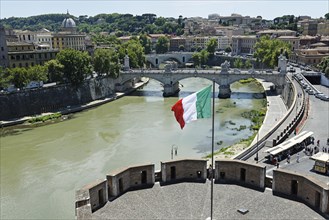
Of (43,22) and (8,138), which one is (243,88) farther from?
(43,22)

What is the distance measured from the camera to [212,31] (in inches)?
4518

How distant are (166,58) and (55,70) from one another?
42.0m

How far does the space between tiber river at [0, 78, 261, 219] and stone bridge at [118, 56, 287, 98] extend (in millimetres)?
5785

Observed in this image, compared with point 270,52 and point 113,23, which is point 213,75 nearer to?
point 270,52

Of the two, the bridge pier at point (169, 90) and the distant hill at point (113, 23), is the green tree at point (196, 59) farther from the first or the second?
the distant hill at point (113, 23)

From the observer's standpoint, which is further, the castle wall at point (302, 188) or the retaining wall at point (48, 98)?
the retaining wall at point (48, 98)

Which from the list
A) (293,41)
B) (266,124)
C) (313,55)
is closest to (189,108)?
(266,124)

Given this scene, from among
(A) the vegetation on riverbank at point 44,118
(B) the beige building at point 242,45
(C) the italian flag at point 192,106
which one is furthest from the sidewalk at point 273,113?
(B) the beige building at point 242,45

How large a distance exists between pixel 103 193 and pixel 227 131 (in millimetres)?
20569

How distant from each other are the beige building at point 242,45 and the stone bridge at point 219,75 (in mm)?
42781

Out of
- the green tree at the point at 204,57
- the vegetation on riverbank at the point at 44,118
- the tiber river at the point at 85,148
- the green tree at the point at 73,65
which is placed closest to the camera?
the tiber river at the point at 85,148

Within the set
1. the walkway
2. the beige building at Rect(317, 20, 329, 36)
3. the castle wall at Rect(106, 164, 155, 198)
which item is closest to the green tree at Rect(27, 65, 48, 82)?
the castle wall at Rect(106, 164, 155, 198)

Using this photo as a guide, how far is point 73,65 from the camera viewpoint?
39.8 m

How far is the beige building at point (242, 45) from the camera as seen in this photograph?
289 ft
